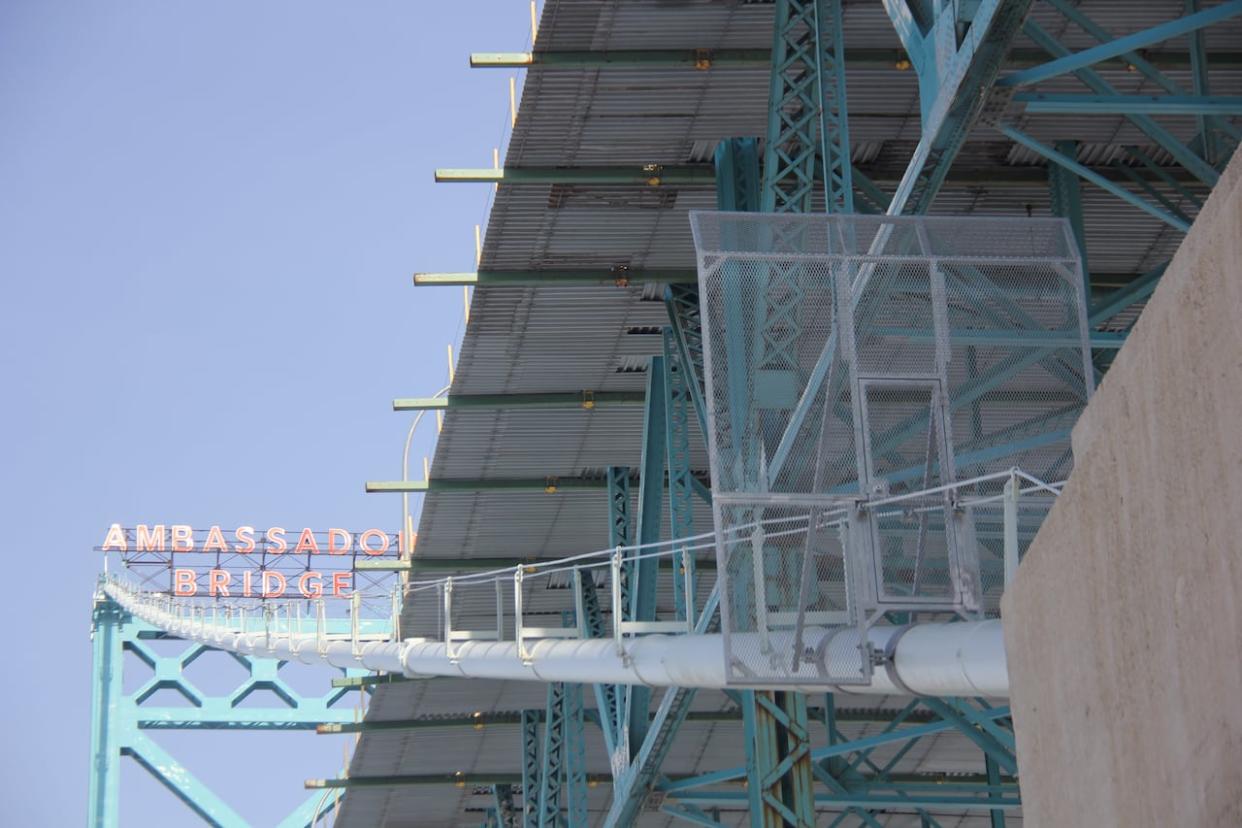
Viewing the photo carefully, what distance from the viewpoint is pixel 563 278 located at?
3048 cm

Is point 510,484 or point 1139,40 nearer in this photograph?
point 1139,40

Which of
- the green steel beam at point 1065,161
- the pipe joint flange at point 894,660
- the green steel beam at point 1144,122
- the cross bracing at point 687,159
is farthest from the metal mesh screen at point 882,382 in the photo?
the cross bracing at point 687,159

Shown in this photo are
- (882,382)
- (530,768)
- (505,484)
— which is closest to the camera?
(882,382)

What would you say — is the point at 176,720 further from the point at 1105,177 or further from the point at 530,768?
the point at 1105,177

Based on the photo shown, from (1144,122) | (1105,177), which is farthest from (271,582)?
(1144,122)

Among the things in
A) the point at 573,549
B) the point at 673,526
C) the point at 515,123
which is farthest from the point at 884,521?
the point at 573,549

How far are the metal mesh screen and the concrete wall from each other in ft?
23.9

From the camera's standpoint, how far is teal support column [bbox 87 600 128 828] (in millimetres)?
82125

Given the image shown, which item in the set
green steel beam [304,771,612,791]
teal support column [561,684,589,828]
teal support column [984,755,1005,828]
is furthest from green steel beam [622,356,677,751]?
green steel beam [304,771,612,791]

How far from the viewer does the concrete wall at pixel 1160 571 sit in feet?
18.8

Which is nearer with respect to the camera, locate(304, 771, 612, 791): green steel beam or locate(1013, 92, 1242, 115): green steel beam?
locate(1013, 92, 1242, 115): green steel beam

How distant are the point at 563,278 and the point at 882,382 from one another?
51.1 feet

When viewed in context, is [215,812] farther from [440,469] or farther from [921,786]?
[921,786]

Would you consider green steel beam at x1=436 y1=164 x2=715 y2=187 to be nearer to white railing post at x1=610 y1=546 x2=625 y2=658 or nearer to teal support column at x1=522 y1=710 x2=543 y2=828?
white railing post at x1=610 y1=546 x2=625 y2=658
